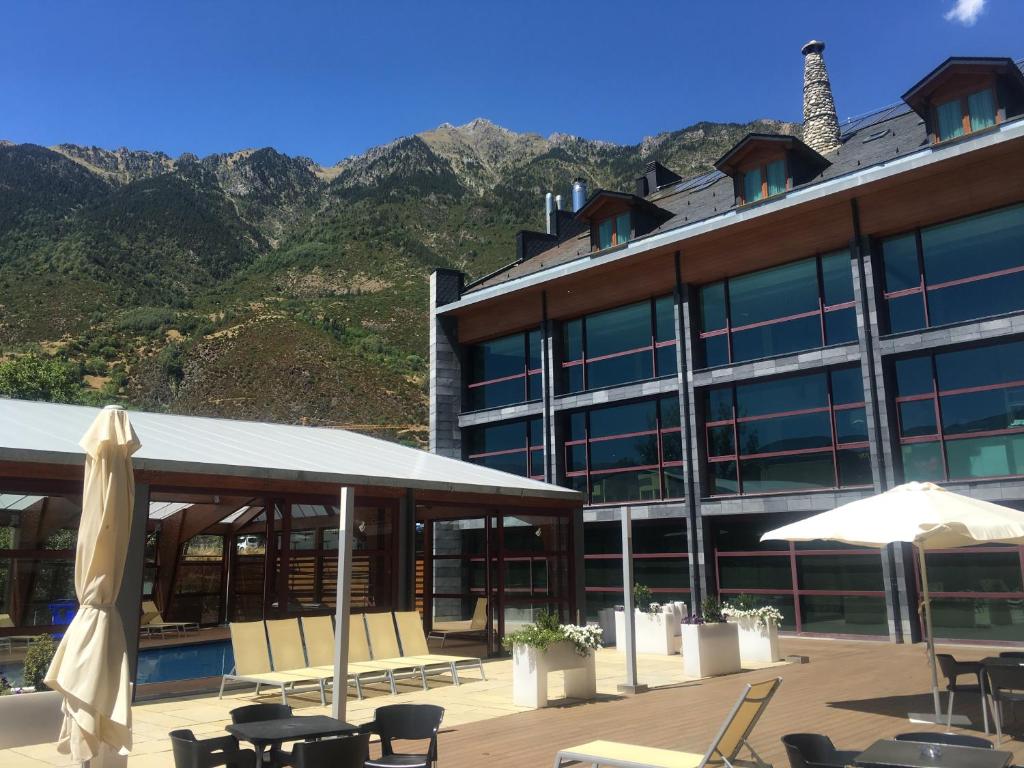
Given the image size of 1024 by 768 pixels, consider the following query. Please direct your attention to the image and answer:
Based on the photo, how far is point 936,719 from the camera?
8211 millimetres

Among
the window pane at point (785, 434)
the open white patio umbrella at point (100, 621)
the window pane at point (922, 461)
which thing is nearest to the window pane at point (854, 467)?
the window pane at point (785, 434)

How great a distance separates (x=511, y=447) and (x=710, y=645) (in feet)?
42.1

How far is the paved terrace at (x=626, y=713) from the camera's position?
742 centimetres

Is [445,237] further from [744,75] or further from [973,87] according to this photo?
[973,87]

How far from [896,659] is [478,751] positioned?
927 cm

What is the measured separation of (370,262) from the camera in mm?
82250

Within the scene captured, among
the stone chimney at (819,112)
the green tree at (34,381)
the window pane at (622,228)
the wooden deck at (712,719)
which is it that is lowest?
the wooden deck at (712,719)

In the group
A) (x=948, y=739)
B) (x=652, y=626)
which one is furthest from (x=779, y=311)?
(x=948, y=739)

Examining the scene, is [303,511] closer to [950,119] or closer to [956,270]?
[956,270]

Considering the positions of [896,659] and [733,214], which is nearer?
[896,659]

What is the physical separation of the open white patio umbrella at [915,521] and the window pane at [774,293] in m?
10.8

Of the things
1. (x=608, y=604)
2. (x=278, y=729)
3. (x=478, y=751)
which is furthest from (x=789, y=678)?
(x=608, y=604)

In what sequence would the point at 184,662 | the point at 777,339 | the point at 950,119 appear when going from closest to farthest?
the point at 184,662
the point at 950,119
the point at 777,339

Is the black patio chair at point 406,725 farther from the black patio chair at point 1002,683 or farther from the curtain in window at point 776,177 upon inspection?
the curtain in window at point 776,177
